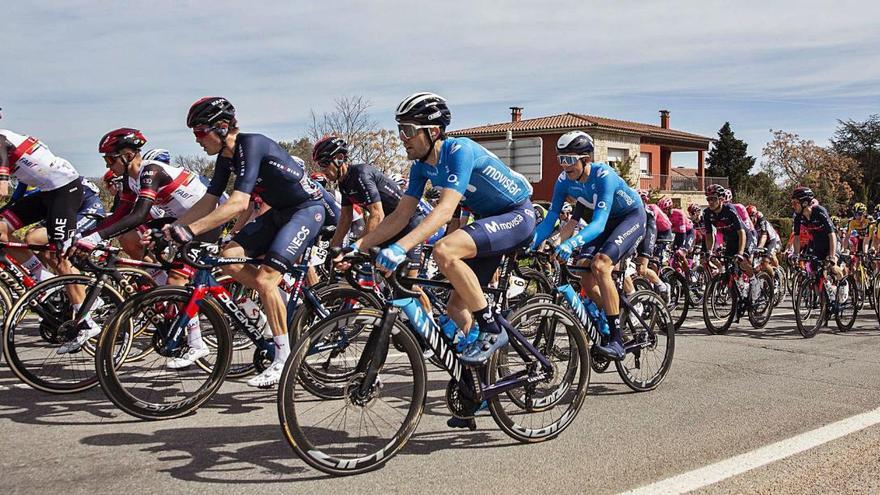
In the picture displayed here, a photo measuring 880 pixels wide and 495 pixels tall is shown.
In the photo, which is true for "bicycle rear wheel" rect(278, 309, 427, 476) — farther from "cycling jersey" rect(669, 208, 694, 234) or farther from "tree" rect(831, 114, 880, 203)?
"tree" rect(831, 114, 880, 203)

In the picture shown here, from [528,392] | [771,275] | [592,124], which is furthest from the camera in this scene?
[592,124]

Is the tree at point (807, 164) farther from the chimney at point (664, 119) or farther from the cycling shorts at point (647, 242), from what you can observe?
the cycling shorts at point (647, 242)

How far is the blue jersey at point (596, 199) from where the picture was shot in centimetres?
634

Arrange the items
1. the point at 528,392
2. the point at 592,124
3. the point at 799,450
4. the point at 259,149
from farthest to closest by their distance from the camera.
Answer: the point at 592,124
the point at 259,149
the point at 528,392
the point at 799,450

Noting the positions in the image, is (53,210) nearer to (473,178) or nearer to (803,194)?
(473,178)

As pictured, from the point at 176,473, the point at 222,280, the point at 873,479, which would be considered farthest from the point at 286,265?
the point at 873,479

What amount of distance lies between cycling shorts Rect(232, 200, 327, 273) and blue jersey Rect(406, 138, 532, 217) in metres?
1.25

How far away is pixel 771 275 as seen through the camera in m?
10.9

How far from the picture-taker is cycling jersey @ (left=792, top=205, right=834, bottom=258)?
36.7ft

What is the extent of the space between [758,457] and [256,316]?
3.57m

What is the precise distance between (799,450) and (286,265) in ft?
12.1

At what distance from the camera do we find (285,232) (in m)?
5.79

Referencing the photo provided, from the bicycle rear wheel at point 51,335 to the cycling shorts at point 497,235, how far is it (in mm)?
2894

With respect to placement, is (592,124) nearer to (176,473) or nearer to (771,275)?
(771,275)
